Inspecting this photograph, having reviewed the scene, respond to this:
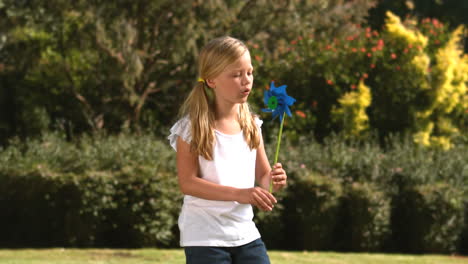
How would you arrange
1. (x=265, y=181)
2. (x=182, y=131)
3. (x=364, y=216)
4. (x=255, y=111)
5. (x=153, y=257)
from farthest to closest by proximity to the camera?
(x=255, y=111), (x=364, y=216), (x=153, y=257), (x=265, y=181), (x=182, y=131)

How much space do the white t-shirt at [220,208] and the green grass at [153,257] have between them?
4.07 m

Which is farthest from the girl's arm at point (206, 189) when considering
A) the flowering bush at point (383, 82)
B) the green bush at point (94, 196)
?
the flowering bush at point (383, 82)

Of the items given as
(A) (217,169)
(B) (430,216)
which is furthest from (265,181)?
(B) (430,216)

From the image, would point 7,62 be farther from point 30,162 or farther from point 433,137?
point 433,137

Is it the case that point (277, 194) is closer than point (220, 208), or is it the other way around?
point (220, 208)

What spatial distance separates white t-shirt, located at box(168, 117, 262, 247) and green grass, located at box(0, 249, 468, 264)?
4.07 metres

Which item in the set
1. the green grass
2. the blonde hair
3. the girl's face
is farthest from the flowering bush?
the girl's face

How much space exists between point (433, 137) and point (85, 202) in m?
5.66

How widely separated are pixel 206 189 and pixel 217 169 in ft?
0.35

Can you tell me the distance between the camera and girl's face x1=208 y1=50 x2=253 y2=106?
2893mm

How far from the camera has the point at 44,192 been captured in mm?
7895

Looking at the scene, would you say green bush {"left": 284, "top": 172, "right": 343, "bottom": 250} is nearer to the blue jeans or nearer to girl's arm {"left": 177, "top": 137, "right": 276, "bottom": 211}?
the blue jeans

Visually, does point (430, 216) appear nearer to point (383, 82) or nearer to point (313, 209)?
point (313, 209)

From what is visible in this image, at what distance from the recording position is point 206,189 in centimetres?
286
